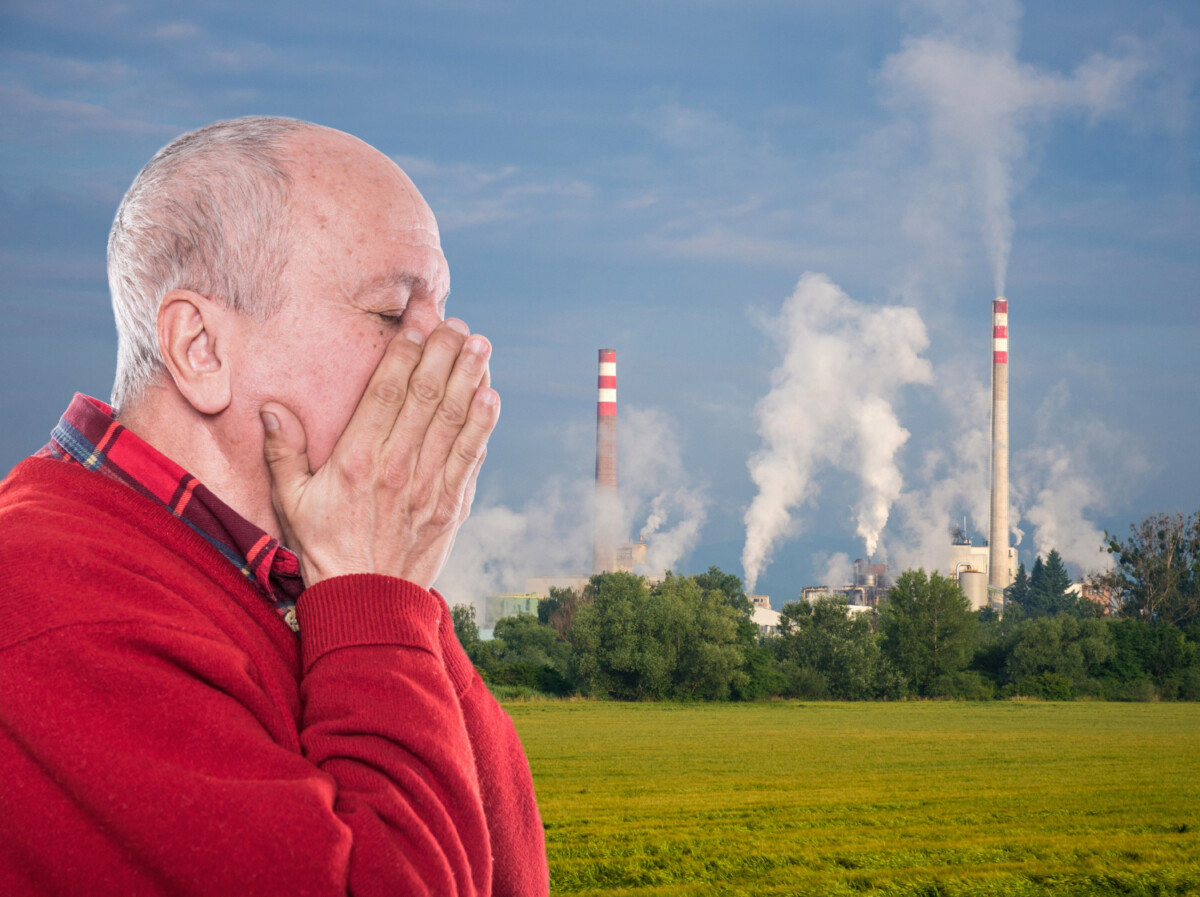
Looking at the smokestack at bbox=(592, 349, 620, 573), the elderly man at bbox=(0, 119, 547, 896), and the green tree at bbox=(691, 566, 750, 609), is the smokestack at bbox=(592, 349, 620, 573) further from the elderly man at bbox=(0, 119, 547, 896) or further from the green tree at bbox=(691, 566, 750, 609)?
the elderly man at bbox=(0, 119, 547, 896)

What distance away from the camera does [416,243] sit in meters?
1.60

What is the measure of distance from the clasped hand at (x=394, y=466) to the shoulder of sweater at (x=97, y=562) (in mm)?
129

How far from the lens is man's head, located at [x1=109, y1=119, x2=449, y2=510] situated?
1506 mm

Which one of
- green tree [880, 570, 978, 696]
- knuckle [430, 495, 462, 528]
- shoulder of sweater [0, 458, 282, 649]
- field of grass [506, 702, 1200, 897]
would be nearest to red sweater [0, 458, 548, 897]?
shoulder of sweater [0, 458, 282, 649]

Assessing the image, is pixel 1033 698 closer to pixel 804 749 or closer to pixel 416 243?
pixel 804 749

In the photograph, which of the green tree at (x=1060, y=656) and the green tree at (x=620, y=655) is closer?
the green tree at (x=620, y=655)

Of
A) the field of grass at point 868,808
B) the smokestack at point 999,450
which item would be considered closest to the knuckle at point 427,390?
the field of grass at point 868,808

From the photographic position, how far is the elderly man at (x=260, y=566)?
1.12 metres

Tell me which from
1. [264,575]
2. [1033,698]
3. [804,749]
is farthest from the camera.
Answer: [1033,698]

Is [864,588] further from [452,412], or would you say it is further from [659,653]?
[452,412]

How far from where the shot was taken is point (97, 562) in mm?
1231

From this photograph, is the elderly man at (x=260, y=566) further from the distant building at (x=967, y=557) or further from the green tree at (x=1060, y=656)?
the distant building at (x=967, y=557)

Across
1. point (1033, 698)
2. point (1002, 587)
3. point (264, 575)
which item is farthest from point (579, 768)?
point (1002, 587)

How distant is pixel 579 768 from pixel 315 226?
27.7 meters
